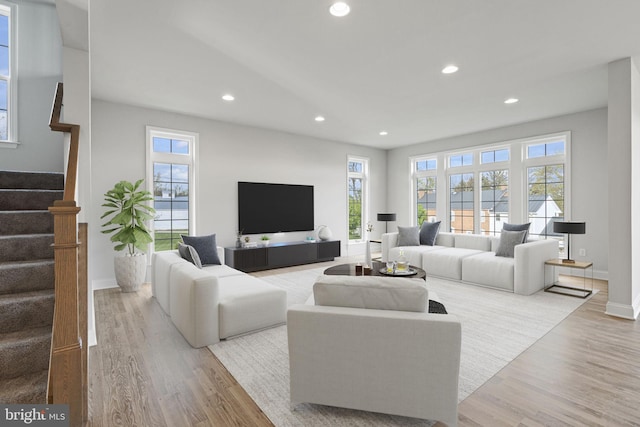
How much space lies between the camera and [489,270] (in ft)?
15.0

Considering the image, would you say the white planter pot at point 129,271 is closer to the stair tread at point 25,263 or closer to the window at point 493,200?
the stair tread at point 25,263

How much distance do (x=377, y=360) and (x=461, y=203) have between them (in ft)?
20.1

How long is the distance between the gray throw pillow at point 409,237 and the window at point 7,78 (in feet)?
19.6

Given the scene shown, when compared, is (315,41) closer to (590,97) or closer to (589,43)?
(589,43)

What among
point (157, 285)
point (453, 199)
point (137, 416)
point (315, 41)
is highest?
point (315, 41)

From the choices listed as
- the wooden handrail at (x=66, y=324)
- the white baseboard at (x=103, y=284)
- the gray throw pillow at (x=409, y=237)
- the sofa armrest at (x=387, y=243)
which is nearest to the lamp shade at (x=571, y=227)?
the gray throw pillow at (x=409, y=237)

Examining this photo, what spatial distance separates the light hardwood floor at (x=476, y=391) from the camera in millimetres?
1822

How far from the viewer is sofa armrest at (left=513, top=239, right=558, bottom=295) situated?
4199 mm

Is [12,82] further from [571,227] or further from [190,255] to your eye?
[571,227]

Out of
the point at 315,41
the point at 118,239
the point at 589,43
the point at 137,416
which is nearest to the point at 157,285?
the point at 118,239

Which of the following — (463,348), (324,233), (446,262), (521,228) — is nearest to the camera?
(463,348)

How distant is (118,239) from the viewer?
4.36 metres

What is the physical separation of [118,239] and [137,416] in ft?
10.4

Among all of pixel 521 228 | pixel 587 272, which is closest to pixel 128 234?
pixel 521 228
